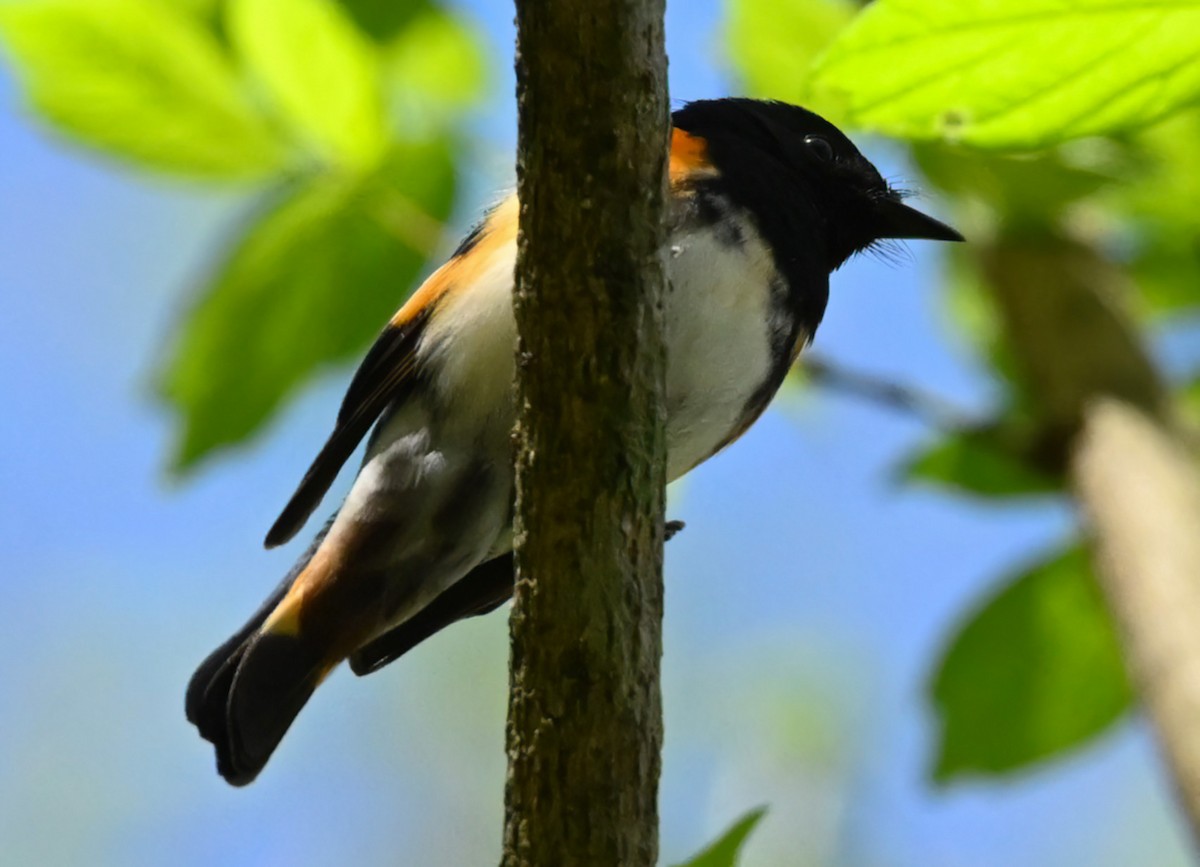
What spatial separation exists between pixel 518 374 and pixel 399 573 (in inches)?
35.0

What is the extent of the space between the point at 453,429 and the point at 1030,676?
3.60 ft

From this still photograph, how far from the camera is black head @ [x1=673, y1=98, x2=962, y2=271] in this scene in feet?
9.04

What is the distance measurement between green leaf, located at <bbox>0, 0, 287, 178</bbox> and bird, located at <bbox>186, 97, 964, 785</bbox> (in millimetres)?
433

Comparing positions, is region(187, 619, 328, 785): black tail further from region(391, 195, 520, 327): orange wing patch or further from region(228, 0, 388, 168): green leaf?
region(228, 0, 388, 168): green leaf

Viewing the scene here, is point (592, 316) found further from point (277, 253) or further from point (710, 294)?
point (277, 253)

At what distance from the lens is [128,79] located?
7.42 feet

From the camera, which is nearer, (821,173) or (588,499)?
(588,499)

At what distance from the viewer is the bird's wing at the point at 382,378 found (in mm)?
2461

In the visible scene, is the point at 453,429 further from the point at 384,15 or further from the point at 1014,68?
the point at 1014,68

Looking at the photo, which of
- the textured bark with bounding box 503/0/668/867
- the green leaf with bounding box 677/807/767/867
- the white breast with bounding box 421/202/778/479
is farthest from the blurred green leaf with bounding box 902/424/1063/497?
the green leaf with bounding box 677/807/767/867

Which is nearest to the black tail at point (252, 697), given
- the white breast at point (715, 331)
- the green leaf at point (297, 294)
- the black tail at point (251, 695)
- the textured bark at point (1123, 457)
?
the black tail at point (251, 695)

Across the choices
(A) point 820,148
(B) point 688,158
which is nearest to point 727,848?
(B) point 688,158

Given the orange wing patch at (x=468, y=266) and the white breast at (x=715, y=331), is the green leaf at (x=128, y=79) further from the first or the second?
the white breast at (x=715, y=331)

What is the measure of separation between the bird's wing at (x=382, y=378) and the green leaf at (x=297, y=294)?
0.13 ft
